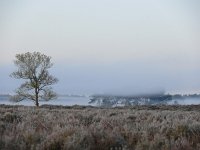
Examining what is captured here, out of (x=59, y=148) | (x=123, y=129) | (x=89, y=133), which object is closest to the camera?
(x=59, y=148)

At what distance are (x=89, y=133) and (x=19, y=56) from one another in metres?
46.0

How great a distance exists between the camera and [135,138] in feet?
32.8

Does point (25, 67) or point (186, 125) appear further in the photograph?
point (25, 67)

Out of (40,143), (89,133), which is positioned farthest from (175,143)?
(40,143)

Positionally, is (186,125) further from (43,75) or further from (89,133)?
(43,75)

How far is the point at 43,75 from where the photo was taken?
54125mm

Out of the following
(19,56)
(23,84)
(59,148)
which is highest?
(19,56)

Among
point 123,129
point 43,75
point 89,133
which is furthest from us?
point 43,75

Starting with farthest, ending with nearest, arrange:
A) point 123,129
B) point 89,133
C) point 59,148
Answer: point 123,129 < point 89,133 < point 59,148

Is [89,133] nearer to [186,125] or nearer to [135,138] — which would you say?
[135,138]

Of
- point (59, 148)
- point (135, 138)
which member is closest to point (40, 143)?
point (59, 148)

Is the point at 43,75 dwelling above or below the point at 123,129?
above

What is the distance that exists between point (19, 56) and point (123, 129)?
44.6 metres

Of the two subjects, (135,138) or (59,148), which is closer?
(59,148)
